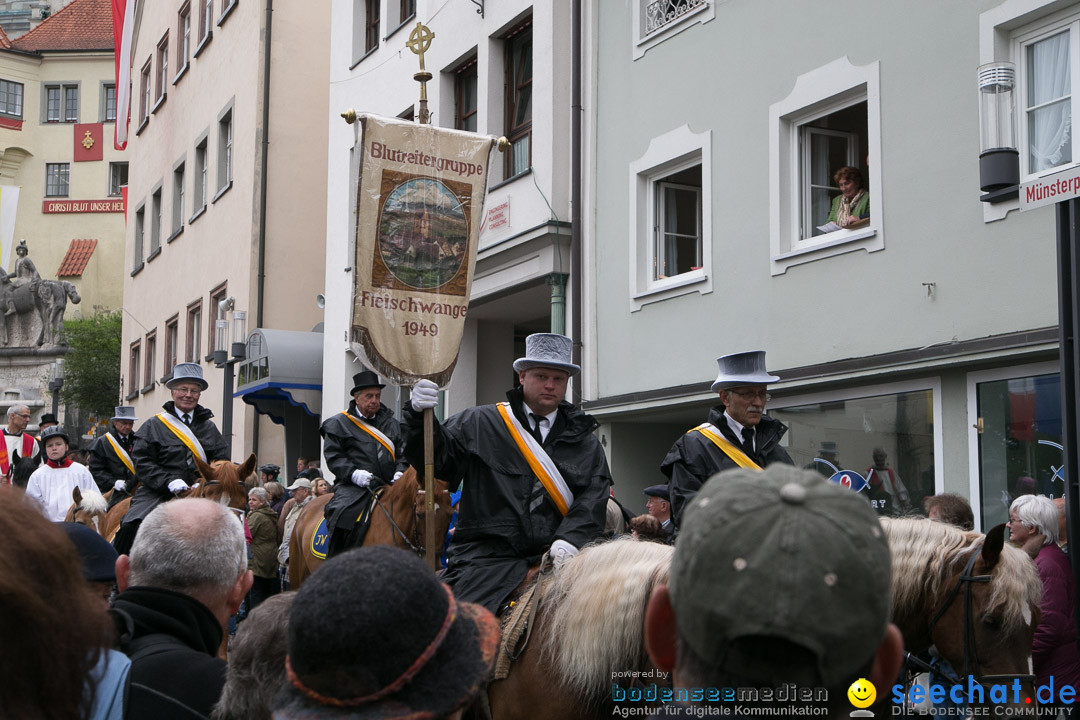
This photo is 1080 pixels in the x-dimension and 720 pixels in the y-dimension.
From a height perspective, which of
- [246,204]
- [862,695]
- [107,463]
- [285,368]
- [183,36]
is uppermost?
[183,36]

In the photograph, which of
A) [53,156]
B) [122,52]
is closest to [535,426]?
[122,52]

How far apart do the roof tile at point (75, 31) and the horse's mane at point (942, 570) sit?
6548cm

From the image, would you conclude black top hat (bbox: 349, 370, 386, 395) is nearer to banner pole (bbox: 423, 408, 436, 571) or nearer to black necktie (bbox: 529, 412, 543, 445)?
banner pole (bbox: 423, 408, 436, 571)

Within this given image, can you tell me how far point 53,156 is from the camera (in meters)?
64.9

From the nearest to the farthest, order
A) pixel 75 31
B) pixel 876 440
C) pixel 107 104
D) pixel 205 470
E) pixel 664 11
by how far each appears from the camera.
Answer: pixel 205 470 < pixel 876 440 < pixel 664 11 < pixel 107 104 < pixel 75 31

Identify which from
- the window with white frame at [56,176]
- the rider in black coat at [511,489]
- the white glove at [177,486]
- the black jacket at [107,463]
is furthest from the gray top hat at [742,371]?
the window with white frame at [56,176]

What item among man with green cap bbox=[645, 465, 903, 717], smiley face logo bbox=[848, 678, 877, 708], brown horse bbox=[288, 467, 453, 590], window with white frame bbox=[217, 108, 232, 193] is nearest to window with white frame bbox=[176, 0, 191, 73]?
window with white frame bbox=[217, 108, 232, 193]

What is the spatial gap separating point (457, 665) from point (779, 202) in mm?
11169

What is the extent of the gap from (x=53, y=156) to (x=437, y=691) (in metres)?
68.4

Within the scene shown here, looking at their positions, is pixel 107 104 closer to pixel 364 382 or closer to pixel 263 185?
pixel 263 185

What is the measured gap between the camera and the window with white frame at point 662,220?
48.3ft

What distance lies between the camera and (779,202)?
504 inches

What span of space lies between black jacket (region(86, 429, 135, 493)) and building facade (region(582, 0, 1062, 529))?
5.76 metres

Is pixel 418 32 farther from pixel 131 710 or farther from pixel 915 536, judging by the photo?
pixel 131 710
